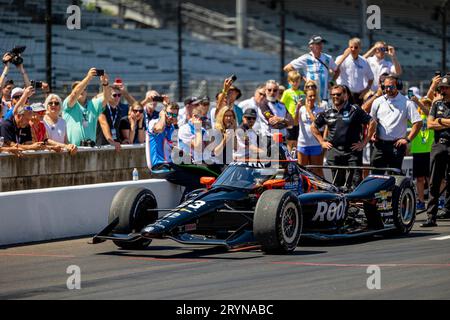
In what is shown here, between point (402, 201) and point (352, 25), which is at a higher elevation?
point (352, 25)

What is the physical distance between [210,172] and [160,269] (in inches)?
181

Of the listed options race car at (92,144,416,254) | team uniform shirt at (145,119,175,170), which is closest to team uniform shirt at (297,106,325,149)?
team uniform shirt at (145,119,175,170)

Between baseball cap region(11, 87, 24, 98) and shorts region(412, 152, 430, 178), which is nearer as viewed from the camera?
baseball cap region(11, 87, 24, 98)

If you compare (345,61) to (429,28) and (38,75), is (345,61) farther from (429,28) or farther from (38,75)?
(429,28)

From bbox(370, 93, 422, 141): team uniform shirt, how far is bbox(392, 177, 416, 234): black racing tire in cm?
178

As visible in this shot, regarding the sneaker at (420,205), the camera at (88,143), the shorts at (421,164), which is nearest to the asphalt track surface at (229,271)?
the camera at (88,143)

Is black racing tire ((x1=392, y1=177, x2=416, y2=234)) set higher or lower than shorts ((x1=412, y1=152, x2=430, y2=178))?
lower

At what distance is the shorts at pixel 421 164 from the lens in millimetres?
17266

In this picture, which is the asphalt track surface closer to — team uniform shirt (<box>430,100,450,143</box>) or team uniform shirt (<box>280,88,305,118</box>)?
team uniform shirt (<box>430,100,450,143</box>)

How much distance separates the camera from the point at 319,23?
1842 inches

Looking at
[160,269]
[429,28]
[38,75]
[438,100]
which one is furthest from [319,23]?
[160,269]

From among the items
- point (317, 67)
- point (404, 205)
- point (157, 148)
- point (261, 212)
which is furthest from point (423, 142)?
point (261, 212)

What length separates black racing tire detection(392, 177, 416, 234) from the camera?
13.5 meters

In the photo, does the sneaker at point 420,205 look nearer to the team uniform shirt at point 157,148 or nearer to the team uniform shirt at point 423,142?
the team uniform shirt at point 423,142
